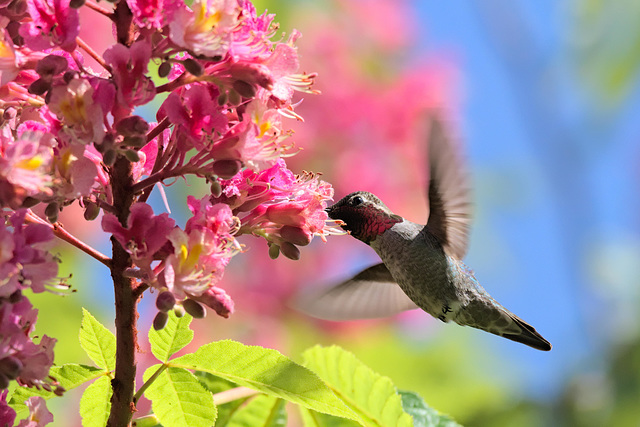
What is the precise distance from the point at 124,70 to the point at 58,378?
643mm

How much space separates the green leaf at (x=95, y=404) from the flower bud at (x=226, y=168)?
51cm

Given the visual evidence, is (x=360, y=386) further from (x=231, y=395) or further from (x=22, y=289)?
(x=22, y=289)

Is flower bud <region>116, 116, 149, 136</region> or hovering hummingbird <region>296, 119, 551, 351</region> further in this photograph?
hovering hummingbird <region>296, 119, 551, 351</region>

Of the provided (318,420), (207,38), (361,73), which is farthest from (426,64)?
(207,38)

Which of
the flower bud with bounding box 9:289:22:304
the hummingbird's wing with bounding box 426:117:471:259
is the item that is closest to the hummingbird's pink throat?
the hummingbird's wing with bounding box 426:117:471:259

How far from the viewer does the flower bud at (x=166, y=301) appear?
1310 mm

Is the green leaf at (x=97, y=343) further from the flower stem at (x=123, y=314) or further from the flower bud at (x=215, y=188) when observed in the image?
the flower bud at (x=215, y=188)

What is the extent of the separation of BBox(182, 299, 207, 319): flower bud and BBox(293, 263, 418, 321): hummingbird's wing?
121cm

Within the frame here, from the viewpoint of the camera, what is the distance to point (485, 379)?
514 cm

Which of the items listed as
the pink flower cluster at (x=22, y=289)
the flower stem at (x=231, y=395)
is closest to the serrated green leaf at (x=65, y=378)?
the pink flower cluster at (x=22, y=289)

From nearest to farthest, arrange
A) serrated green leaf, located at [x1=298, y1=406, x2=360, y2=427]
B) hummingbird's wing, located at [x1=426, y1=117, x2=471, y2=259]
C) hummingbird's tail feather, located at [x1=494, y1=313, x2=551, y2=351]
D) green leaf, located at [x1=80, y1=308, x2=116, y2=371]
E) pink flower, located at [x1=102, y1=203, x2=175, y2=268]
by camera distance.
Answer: pink flower, located at [x1=102, y1=203, x2=175, y2=268], green leaf, located at [x1=80, y1=308, x2=116, y2=371], serrated green leaf, located at [x1=298, y1=406, x2=360, y2=427], hummingbird's wing, located at [x1=426, y1=117, x2=471, y2=259], hummingbird's tail feather, located at [x1=494, y1=313, x2=551, y2=351]

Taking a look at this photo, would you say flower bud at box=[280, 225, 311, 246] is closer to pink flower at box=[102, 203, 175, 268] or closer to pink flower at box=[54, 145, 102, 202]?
pink flower at box=[102, 203, 175, 268]

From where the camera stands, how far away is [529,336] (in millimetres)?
2461

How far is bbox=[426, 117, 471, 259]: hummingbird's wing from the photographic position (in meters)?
2.15
